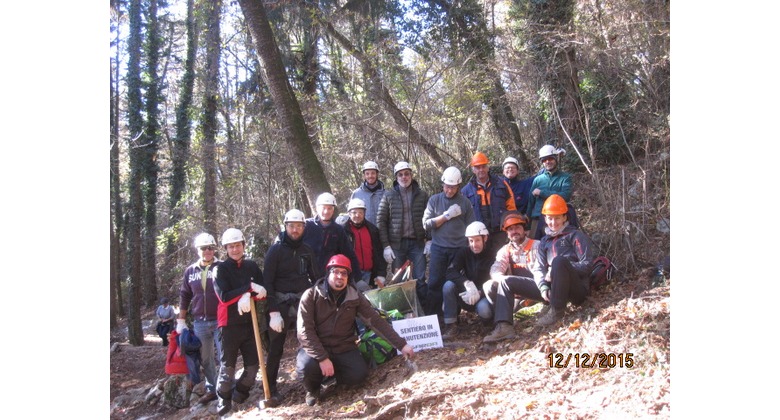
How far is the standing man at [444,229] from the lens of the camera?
7696 mm

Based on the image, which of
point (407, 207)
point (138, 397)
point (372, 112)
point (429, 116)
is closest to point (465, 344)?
point (407, 207)

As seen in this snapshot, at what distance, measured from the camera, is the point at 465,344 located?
6977 millimetres

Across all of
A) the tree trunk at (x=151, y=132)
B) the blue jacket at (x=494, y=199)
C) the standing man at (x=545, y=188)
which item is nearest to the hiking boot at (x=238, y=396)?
the blue jacket at (x=494, y=199)

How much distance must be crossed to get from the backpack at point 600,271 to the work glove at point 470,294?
1389 mm

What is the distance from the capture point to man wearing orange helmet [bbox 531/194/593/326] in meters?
6.41

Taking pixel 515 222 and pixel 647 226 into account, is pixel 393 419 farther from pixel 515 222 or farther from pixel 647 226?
pixel 647 226

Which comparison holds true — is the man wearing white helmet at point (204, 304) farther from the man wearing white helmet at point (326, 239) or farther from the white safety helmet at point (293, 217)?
the man wearing white helmet at point (326, 239)

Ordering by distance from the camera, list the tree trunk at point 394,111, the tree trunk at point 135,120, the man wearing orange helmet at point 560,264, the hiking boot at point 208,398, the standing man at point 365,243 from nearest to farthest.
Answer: the man wearing orange helmet at point 560,264 → the hiking boot at point 208,398 → the standing man at point 365,243 → the tree trunk at point 394,111 → the tree trunk at point 135,120

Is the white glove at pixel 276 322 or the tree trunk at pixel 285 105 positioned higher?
the tree trunk at pixel 285 105

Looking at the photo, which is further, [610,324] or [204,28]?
[204,28]

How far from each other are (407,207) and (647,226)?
3239 millimetres
